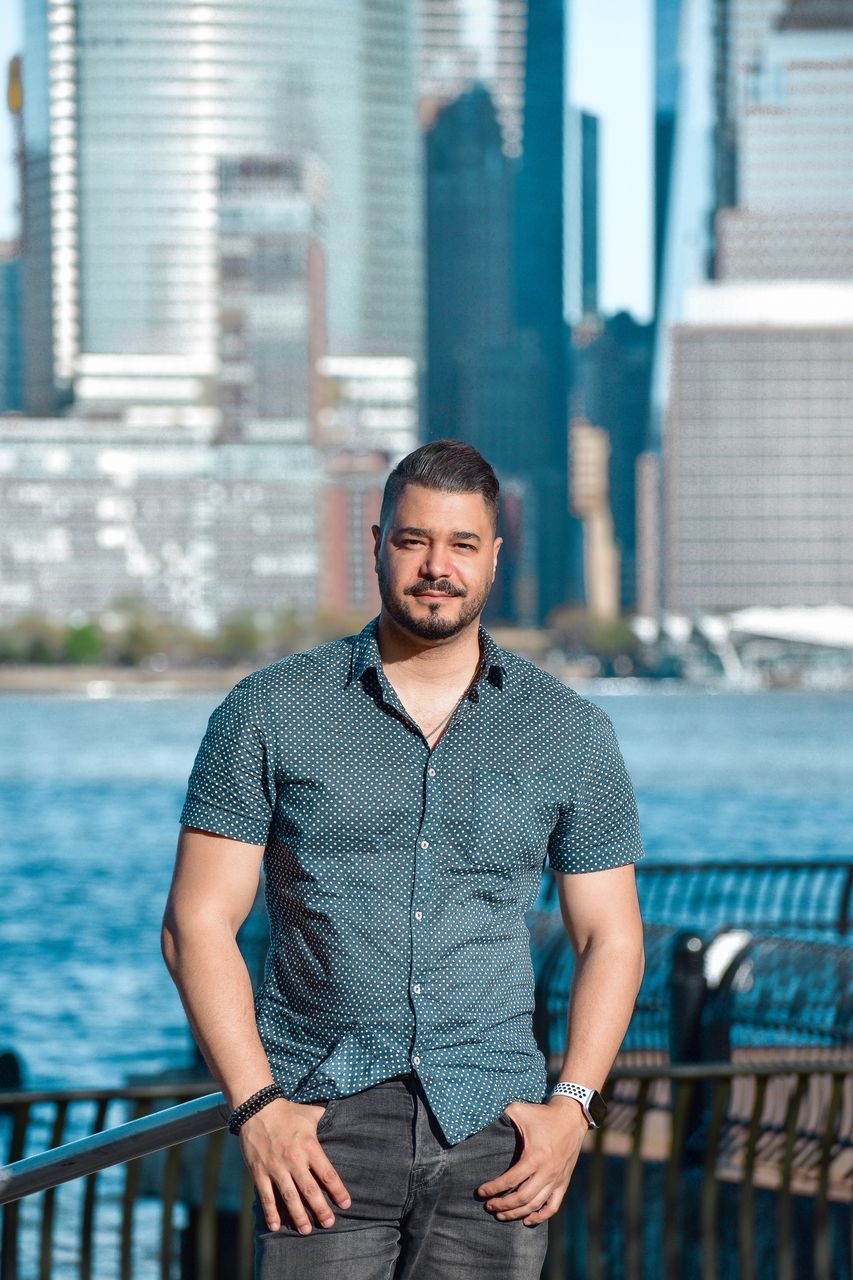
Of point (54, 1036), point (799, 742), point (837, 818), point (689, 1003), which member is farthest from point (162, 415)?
point (689, 1003)

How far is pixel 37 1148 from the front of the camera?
17.7m

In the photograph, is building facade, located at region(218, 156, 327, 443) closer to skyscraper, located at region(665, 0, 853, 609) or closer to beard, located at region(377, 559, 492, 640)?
skyscraper, located at region(665, 0, 853, 609)

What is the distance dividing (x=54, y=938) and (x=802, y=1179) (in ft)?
106

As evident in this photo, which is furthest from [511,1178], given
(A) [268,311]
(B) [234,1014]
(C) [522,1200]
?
(A) [268,311]

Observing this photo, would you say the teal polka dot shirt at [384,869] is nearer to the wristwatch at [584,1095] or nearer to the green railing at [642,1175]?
the wristwatch at [584,1095]

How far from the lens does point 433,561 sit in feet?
11.4

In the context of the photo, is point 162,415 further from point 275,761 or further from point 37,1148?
point 275,761

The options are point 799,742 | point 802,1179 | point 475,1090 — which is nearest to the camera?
point 475,1090

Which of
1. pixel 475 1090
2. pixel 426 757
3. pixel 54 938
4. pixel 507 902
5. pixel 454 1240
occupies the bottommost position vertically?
pixel 54 938

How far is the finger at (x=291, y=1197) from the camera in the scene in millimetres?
3230

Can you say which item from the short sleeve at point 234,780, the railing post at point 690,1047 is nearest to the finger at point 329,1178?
the short sleeve at point 234,780

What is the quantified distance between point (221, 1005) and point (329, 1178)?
0.32 meters

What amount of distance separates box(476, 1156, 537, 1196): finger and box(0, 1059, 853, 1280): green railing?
0.49m

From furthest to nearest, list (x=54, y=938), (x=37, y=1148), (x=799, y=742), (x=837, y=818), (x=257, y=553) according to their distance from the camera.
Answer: (x=257, y=553), (x=799, y=742), (x=837, y=818), (x=54, y=938), (x=37, y=1148)
